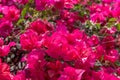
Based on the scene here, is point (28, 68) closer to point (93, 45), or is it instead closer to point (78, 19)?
point (93, 45)

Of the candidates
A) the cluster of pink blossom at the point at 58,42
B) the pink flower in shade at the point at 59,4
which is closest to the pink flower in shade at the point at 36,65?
the cluster of pink blossom at the point at 58,42

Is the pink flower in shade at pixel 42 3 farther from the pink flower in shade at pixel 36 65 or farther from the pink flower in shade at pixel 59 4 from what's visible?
the pink flower in shade at pixel 36 65

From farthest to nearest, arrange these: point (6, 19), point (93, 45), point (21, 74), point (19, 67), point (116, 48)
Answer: point (116, 48) → point (93, 45) → point (6, 19) → point (19, 67) → point (21, 74)

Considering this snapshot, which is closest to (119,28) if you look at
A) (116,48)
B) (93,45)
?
(116,48)

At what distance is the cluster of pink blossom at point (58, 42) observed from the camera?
60.9 inches

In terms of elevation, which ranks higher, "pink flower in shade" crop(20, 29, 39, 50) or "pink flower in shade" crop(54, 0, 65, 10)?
"pink flower in shade" crop(20, 29, 39, 50)

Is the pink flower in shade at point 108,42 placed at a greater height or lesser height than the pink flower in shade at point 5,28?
lesser

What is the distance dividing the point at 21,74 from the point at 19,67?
22 cm

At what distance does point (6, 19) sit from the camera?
2088 mm

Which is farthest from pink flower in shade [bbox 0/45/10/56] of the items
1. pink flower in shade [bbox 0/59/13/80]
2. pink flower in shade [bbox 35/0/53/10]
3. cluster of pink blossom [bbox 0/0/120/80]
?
pink flower in shade [bbox 35/0/53/10]

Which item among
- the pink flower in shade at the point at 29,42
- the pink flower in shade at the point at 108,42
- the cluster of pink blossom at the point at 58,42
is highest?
the pink flower in shade at the point at 29,42

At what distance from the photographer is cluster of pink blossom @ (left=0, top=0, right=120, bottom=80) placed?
5.08 ft

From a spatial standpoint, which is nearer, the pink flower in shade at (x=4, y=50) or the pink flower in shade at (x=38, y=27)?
the pink flower in shade at (x=4, y=50)

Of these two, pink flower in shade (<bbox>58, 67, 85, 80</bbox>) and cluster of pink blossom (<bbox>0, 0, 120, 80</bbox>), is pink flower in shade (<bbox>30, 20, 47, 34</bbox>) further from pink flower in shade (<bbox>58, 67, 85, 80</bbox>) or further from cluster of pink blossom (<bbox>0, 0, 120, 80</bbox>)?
pink flower in shade (<bbox>58, 67, 85, 80</bbox>)
